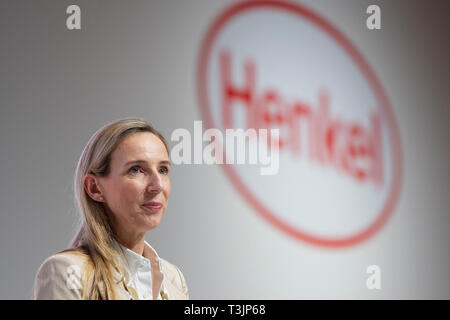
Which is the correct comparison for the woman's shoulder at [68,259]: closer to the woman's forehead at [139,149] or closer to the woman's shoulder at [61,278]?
the woman's shoulder at [61,278]

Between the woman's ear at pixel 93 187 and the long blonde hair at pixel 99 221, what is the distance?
0.4 inches

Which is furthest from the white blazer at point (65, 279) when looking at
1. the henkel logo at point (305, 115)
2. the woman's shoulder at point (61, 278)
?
the henkel logo at point (305, 115)

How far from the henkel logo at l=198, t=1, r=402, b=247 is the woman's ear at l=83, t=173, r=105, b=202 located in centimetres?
139

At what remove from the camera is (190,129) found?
9.46ft

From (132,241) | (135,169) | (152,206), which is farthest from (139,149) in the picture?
(132,241)

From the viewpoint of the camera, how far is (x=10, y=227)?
2.71 meters

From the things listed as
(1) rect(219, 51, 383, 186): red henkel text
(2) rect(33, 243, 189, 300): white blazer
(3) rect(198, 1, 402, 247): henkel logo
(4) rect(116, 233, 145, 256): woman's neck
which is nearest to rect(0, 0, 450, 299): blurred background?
(3) rect(198, 1, 402, 247): henkel logo

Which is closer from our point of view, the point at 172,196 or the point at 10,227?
the point at 10,227

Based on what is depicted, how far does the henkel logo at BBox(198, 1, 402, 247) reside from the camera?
2.97 meters

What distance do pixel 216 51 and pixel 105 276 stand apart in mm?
1776

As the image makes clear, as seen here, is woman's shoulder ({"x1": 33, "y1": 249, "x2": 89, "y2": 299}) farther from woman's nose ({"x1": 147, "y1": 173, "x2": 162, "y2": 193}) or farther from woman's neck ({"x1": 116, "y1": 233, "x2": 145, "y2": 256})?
woman's nose ({"x1": 147, "y1": 173, "x2": 162, "y2": 193})
